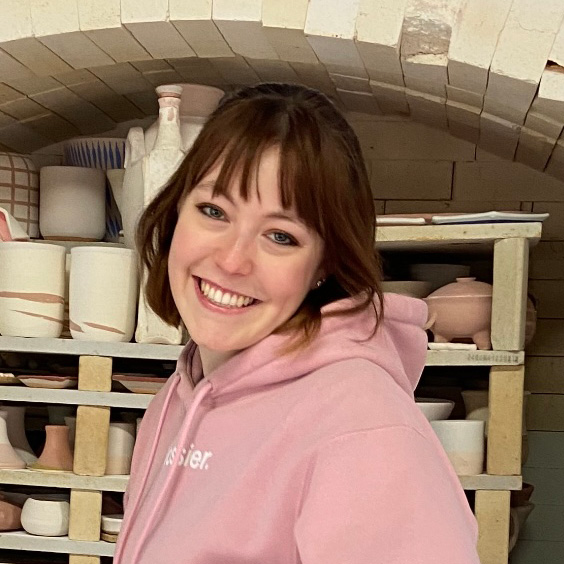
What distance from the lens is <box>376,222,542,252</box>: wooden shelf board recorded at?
243 centimetres

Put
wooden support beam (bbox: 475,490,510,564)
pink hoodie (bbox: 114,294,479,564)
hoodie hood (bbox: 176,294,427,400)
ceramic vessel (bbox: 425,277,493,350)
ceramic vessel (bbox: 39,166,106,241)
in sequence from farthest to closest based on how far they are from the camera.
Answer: ceramic vessel (bbox: 39,166,106,241)
ceramic vessel (bbox: 425,277,493,350)
wooden support beam (bbox: 475,490,510,564)
hoodie hood (bbox: 176,294,427,400)
pink hoodie (bbox: 114,294,479,564)

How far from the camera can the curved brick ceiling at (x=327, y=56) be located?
2223 mm

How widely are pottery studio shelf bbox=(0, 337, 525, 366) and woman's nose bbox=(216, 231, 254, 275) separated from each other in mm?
1390

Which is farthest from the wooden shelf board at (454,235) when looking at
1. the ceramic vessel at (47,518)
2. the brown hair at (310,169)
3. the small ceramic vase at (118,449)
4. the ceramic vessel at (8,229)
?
the brown hair at (310,169)

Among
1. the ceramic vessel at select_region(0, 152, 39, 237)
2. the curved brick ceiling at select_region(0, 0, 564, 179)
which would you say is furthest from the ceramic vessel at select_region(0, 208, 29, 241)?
the curved brick ceiling at select_region(0, 0, 564, 179)

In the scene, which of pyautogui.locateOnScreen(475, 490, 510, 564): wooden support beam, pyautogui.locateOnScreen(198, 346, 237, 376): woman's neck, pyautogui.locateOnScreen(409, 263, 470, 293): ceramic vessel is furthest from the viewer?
pyautogui.locateOnScreen(409, 263, 470, 293): ceramic vessel

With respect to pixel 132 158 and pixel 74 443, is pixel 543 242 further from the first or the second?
pixel 74 443

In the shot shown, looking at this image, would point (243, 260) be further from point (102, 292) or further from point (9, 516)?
point (9, 516)

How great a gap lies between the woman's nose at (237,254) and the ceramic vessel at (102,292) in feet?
4.69

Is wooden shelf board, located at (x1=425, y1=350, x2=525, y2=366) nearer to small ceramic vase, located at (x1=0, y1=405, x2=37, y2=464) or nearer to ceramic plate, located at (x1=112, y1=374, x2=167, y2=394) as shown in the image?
ceramic plate, located at (x1=112, y1=374, x2=167, y2=394)

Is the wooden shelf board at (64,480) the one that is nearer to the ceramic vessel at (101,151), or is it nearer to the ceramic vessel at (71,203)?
the ceramic vessel at (71,203)

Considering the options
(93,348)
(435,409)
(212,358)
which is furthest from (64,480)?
(212,358)

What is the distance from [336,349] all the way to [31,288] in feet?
5.46

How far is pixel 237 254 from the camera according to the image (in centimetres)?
113
